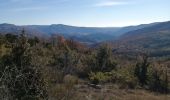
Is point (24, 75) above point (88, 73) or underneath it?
above

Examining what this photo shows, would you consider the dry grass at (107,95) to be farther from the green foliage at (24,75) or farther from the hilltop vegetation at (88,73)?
the green foliage at (24,75)

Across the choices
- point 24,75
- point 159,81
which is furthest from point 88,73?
point 24,75

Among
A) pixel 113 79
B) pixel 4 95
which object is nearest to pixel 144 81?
pixel 113 79

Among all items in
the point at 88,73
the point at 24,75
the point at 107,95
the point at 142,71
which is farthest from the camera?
the point at 142,71

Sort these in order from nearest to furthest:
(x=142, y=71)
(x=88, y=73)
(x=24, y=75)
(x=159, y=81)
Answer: (x=24, y=75) < (x=159, y=81) < (x=88, y=73) < (x=142, y=71)

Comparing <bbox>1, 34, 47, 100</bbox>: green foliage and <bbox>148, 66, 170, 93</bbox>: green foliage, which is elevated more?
<bbox>1, 34, 47, 100</bbox>: green foliage

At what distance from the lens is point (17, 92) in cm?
951

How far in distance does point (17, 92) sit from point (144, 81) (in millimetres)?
20391

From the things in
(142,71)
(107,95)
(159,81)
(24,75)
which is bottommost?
(159,81)

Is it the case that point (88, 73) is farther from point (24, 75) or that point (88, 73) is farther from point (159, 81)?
point (24, 75)

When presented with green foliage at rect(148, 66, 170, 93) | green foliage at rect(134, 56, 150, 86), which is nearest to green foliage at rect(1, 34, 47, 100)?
green foliage at rect(148, 66, 170, 93)

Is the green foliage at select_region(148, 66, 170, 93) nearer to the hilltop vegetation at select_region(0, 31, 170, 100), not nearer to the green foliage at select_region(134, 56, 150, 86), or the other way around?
A: the hilltop vegetation at select_region(0, 31, 170, 100)

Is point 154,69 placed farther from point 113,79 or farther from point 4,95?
point 4,95

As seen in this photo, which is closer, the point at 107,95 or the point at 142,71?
the point at 107,95
